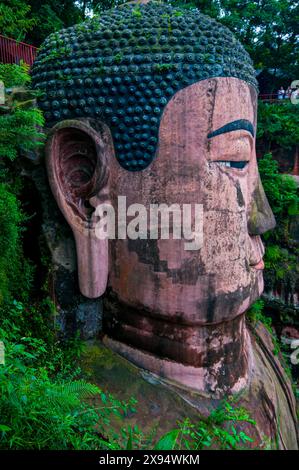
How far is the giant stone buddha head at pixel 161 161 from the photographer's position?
8.84 ft

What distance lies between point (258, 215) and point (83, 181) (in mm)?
Result: 1498

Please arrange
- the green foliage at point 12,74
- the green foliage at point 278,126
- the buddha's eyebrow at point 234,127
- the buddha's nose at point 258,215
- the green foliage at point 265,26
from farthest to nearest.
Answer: the green foliage at point 265,26, the green foliage at point 278,126, the buddha's nose at point 258,215, the buddha's eyebrow at point 234,127, the green foliage at point 12,74

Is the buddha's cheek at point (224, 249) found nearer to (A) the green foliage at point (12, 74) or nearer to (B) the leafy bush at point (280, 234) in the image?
(A) the green foliage at point (12, 74)

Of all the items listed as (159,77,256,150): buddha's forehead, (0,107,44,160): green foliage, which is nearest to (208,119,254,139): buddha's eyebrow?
(159,77,256,150): buddha's forehead

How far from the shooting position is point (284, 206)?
927 centimetres

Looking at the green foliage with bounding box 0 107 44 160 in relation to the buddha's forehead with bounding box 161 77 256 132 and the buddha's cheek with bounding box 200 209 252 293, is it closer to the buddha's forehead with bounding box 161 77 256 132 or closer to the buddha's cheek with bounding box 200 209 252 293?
the buddha's forehead with bounding box 161 77 256 132

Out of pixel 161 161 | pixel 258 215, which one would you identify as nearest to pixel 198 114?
pixel 161 161

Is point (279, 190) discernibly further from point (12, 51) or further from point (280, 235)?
point (12, 51)

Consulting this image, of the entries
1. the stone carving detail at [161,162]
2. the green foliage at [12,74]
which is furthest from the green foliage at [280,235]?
the green foliage at [12,74]

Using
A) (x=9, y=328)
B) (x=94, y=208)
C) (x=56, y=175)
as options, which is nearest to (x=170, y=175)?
(x=94, y=208)

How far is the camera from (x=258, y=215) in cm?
310

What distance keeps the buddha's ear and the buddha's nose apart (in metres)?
1.23

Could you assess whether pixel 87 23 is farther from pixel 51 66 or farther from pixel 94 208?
pixel 94 208

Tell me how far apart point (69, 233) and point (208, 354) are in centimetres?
148
